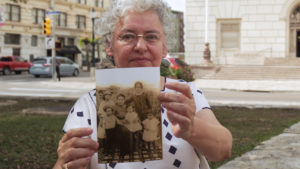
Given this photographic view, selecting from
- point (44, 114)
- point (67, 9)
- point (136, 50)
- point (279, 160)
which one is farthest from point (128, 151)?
point (67, 9)

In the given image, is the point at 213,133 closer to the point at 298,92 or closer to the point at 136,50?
the point at 136,50

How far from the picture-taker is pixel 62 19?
164 feet

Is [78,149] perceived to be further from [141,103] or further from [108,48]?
[108,48]

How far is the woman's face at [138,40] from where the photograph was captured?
6.30 feet

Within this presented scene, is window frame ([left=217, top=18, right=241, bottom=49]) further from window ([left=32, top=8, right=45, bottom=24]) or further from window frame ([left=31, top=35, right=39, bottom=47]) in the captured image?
window frame ([left=31, top=35, right=39, bottom=47])

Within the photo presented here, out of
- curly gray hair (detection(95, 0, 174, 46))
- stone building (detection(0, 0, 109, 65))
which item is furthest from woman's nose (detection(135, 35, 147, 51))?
stone building (detection(0, 0, 109, 65))

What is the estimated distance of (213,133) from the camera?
171 centimetres

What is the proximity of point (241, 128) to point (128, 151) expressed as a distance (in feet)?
21.1

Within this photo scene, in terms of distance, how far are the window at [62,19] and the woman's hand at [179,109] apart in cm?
4935

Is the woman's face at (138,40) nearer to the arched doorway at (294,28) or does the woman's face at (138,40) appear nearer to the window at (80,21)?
the arched doorway at (294,28)

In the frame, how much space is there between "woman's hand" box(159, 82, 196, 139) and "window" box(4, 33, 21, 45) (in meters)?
43.9

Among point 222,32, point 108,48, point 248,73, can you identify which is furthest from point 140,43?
point 222,32

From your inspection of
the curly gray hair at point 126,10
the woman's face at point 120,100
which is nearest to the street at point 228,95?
the curly gray hair at point 126,10

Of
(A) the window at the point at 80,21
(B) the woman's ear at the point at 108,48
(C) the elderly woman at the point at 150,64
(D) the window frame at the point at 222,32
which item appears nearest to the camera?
(C) the elderly woman at the point at 150,64
